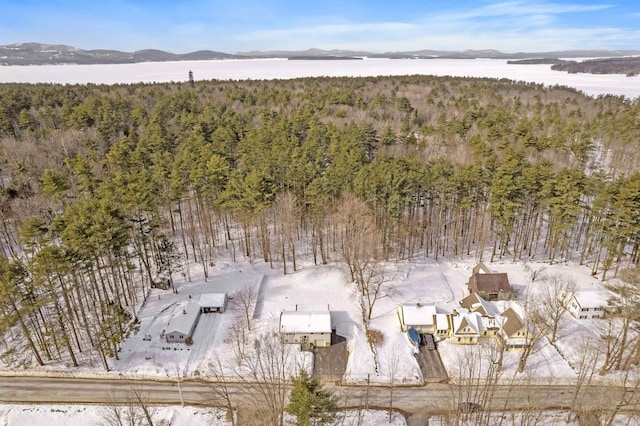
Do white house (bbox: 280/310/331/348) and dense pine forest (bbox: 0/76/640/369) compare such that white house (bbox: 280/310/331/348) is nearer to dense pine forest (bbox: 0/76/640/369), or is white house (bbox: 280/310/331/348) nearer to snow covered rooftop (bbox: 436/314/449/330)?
dense pine forest (bbox: 0/76/640/369)

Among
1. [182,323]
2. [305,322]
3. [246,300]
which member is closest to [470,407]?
[305,322]

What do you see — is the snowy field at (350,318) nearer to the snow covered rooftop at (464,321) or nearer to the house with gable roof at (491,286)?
the house with gable roof at (491,286)

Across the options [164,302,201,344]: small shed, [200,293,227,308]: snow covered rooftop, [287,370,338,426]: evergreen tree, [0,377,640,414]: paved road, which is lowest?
[0,377,640,414]: paved road

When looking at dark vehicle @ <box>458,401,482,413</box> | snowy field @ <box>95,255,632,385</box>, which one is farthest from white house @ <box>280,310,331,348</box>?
dark vehicle @ <box>458,401,482,413</box>

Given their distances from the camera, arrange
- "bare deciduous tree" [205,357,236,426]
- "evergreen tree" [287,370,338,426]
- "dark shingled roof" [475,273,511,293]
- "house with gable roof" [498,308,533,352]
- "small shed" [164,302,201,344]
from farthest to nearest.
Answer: "dark shingled roof" [475,273,511,293], "small shed" [164,302,201,344], "house with gable roof" [498,308,533,352], "bare deciduous tree" [205,357,236,426], "evergreen tree" [287,370,338,426]

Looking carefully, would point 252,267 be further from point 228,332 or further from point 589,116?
point 589,116

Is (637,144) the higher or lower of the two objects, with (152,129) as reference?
lower

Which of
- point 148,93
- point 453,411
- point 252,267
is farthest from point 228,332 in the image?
point 148,93

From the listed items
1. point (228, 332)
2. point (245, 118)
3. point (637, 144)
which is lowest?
point (228, 332)
